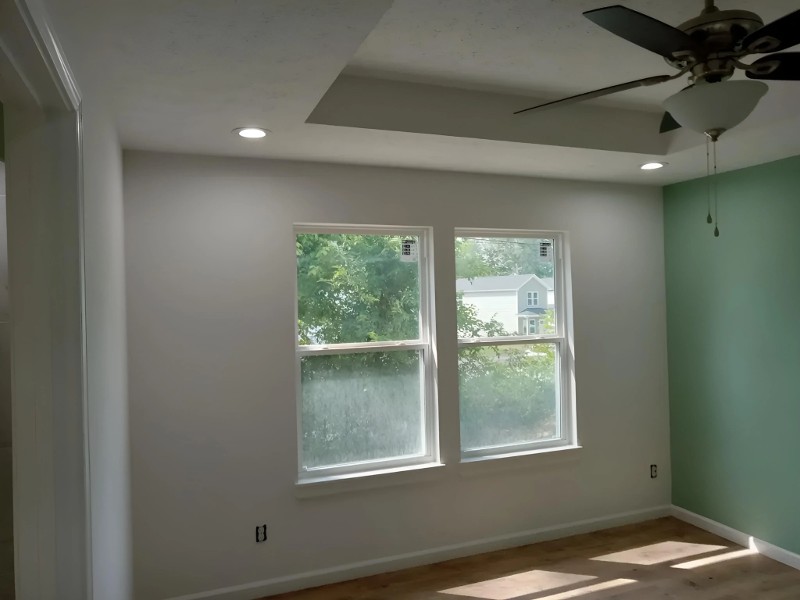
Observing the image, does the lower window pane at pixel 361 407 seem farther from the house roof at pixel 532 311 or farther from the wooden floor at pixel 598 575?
the house roof at pixel 532 311

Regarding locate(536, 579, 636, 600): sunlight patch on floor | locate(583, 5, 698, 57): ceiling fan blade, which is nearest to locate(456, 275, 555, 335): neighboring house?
locate(536, 579, 636, 600): sunlight patch on floor

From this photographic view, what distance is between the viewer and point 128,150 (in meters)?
2.99

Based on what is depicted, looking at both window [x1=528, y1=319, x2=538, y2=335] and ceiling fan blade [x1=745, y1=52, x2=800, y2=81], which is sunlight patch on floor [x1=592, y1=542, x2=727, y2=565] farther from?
ceiling fan blade [x1=745, y1=52, x2=800, y2=81]

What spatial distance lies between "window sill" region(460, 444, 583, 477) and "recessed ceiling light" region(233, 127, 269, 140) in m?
2.21

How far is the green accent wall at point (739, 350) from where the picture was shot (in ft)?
11.5

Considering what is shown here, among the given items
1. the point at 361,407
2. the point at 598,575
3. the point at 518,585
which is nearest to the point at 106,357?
the point at 361,407

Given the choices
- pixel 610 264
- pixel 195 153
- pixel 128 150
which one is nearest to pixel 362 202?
pixel 195 153

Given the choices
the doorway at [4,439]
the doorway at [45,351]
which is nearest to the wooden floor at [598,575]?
the doorway at [4,439]

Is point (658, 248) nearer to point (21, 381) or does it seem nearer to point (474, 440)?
point (474, 440)

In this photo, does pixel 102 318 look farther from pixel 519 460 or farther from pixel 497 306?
pixel 519 460

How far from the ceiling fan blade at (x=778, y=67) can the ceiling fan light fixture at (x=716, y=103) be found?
6cm

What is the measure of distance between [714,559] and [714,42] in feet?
10.4

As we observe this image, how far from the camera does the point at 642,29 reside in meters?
1.46

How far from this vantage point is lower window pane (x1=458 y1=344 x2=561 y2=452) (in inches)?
150
